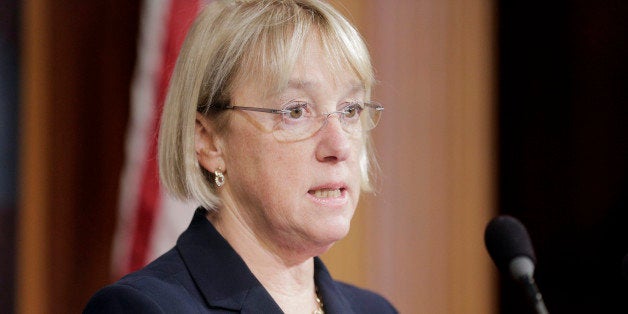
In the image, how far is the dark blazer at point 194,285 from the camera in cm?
162

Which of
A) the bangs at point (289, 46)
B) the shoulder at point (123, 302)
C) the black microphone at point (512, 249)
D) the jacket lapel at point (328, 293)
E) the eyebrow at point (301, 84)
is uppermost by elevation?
the bangs at point (289, 46)

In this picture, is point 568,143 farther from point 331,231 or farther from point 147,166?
point 331,231

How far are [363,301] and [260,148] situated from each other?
630mm

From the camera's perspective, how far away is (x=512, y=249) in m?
1.62

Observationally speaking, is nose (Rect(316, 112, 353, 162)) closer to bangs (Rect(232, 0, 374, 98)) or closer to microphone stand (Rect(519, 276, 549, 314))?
bangs (Rect(232, 0, 374, 98))

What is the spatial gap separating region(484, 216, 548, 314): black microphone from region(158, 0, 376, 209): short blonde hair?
1.54ft

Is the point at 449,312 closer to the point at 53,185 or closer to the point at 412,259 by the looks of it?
the point at 412,259

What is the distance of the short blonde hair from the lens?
1.82 m

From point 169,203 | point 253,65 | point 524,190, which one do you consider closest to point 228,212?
point 253,65

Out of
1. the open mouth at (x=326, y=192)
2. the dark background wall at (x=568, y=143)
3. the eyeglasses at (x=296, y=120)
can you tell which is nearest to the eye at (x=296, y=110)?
the eyeglasses at (x=296, y=120)

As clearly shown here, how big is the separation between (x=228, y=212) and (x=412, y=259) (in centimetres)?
202

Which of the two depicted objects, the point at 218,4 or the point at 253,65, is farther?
the point at 218,4

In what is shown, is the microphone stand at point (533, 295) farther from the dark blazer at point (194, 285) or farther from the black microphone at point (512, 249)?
the dark blazer at point (194, 285)

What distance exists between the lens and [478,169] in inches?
153
